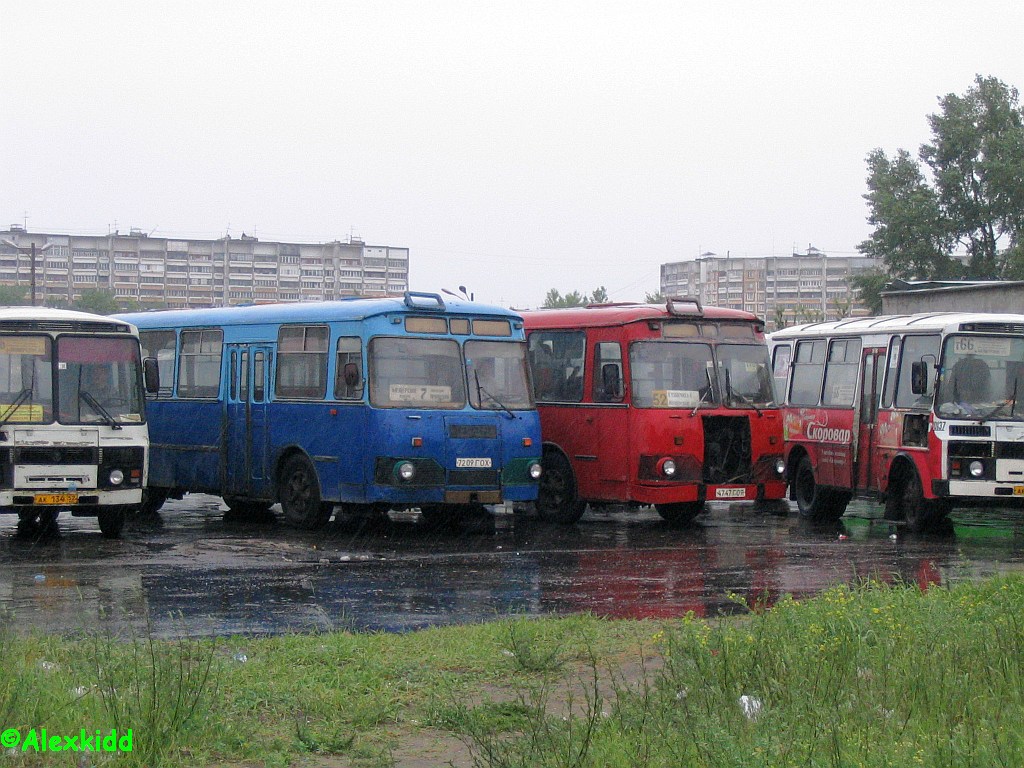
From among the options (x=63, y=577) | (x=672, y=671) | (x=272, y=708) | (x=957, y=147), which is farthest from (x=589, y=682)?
(x=957, y=147)

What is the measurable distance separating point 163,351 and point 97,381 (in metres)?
4.67

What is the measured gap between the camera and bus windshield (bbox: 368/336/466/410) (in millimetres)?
17484

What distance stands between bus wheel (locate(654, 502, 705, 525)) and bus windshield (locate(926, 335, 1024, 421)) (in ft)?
12.2

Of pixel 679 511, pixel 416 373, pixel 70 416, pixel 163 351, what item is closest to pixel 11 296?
pixel 163 351

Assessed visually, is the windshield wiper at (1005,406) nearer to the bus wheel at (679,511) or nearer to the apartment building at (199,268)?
the bus wheel at (679,511)

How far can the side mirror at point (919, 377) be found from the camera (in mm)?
18109

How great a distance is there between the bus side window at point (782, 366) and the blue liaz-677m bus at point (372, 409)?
5.80 meters

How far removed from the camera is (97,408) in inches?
663

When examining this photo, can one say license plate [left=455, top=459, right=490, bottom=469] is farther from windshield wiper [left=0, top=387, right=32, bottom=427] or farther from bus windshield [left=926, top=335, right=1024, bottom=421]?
bus windshield [left=926, top=335, right=1024, bottom=421]

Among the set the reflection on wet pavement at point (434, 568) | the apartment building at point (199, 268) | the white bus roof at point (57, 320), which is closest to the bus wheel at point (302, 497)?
the reflection on wet pavement at point (434, 568)

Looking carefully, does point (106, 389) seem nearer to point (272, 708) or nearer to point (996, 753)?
point (272, 708)

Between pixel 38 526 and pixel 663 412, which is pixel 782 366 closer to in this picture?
pixel 663 412

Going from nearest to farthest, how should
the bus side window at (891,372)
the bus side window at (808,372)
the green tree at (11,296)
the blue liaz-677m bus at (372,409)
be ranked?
the blue liaz-677m bus at (372,409)
the bus side window at (891,372)
the bus side window at (808,372)
the green tree at (11,296)

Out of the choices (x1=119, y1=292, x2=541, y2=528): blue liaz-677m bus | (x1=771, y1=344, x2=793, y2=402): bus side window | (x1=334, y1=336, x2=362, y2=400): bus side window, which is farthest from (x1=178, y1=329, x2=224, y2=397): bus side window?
(x1=771, y1=344, x2=793, y2=402): bus side window
